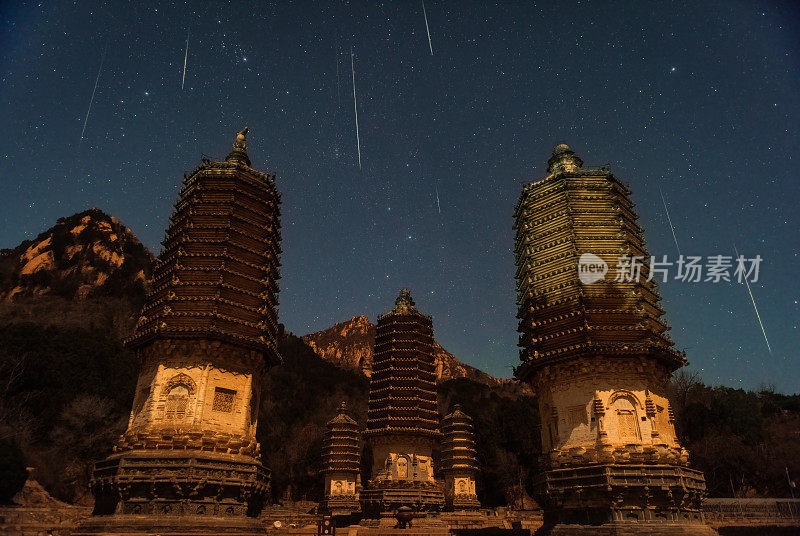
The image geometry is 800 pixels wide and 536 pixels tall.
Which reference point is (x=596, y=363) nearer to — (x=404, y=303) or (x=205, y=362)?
(x=205, y=362)

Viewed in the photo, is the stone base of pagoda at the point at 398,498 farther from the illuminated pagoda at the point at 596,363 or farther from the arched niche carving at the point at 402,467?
the illuminated pagoda at the point at 596,363

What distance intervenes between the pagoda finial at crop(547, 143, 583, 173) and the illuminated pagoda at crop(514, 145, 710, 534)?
0.46 meters

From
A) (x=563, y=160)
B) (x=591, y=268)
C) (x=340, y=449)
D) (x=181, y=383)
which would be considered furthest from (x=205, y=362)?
(x=340, y=449)

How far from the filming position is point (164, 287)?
101ft

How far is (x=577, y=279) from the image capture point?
97.0 feet

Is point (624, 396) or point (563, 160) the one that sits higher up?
point (563, 160)

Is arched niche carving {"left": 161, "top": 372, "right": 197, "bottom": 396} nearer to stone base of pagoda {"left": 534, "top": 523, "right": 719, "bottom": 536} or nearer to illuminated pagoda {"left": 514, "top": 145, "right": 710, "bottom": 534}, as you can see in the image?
illuminated pagoda {"left": 514, "top": 145, "right": 710, "bottom": 534}

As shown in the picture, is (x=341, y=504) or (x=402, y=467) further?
(x=341, y=504)

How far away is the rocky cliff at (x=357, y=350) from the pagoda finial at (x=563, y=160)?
453ft

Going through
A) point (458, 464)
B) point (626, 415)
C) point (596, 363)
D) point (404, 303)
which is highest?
point (404, 303)

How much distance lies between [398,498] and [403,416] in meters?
7.52

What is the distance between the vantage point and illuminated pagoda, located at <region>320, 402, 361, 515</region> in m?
53.2

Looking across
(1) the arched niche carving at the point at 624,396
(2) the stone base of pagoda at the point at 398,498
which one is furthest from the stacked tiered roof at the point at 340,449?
(1) the arched niche carving at the point at 624,396

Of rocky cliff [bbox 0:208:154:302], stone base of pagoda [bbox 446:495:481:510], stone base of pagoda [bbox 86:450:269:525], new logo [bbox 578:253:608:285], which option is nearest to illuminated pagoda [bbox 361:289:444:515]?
stone base of pagoda [bbox 446:495:481:510]
